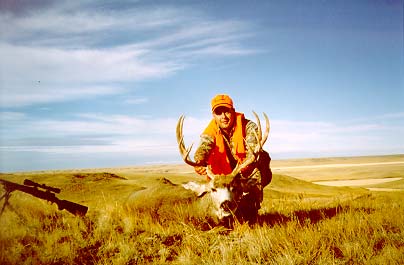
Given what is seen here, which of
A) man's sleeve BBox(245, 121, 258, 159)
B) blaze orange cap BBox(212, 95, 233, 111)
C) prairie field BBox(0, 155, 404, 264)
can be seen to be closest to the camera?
prairie field BBox(0, 155, 404, 264)

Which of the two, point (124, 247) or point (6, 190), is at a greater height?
point (6, 190)

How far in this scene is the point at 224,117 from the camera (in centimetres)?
689

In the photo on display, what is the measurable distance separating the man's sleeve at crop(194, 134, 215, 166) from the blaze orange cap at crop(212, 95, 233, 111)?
59 cm

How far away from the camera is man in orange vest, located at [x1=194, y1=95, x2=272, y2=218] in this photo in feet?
21.5

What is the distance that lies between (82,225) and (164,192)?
1.59m

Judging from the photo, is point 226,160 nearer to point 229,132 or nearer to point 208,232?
point 229,132

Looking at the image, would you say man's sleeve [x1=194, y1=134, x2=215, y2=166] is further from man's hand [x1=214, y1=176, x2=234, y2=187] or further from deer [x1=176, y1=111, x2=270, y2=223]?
man's hand [x1=214, y1=176, x2=234, y2=187]

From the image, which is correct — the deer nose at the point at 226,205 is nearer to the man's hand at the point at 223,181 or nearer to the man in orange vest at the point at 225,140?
the man's hand at the point at 223,181

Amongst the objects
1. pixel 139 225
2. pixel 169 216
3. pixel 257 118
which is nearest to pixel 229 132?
pixel 257 118

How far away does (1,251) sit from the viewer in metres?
4.29

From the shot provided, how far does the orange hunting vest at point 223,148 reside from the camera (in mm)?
6605


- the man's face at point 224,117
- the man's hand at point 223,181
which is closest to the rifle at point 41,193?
the man's hand at point 223,181

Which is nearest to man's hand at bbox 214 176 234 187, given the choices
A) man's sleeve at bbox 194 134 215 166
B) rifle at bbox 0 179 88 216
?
man's sleeve at bbox 194 134 215 166

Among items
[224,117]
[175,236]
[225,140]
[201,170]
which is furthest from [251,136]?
[175,236]
